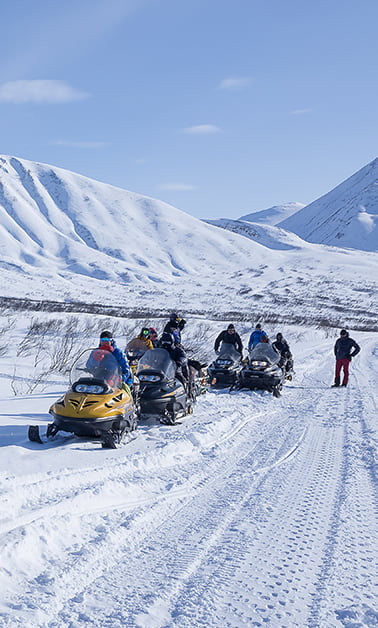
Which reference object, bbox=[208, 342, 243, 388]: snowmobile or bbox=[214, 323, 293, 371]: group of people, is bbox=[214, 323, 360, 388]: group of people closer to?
bbox=[214, 323, 293, 371]: group of people

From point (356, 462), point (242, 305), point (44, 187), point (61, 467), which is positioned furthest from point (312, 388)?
point (44, 187)

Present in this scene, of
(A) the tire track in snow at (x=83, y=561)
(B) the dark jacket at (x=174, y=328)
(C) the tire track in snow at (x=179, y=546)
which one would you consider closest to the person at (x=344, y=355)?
(B) the dark jacket at (x=174, y=328)

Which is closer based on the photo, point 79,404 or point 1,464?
point 1,464

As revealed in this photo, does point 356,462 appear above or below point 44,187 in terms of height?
below

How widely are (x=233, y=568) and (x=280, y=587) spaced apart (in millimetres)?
413

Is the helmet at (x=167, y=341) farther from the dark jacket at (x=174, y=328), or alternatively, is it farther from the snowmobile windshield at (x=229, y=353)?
the snowmobile windshield at (x=229, y=353)

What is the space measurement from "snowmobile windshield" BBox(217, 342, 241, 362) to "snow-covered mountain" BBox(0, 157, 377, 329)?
4967cm

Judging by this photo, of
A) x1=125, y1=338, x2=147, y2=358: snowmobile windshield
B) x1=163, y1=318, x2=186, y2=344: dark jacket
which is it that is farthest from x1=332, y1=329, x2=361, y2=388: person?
x1=125, y1=338, x2=147, y2=358: snowmobile windshield

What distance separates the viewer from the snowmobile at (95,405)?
7703mm

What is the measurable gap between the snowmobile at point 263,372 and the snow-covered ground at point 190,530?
450cm

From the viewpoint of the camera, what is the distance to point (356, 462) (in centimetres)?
761

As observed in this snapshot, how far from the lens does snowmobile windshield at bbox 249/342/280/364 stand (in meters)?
14.6

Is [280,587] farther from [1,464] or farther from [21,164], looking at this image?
[21,164]

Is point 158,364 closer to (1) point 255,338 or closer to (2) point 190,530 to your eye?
(2) point 190,530
